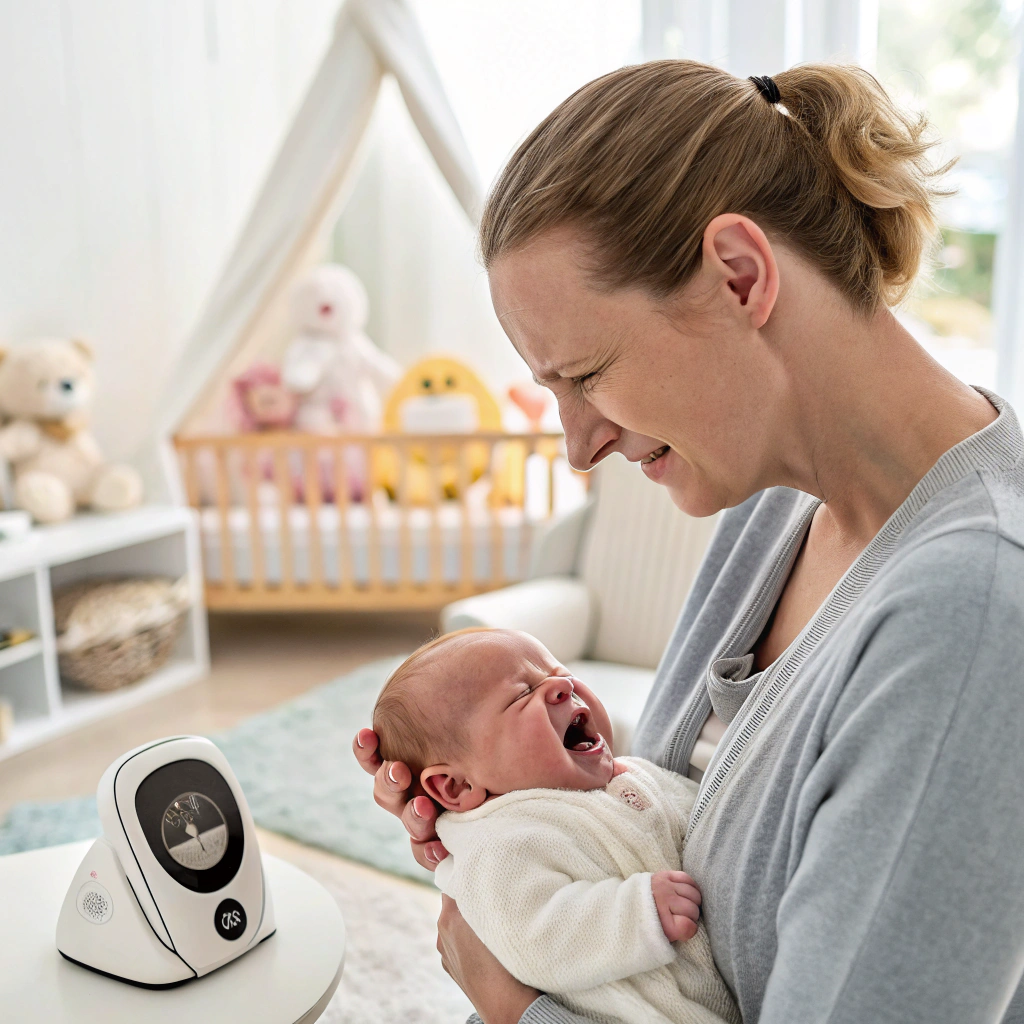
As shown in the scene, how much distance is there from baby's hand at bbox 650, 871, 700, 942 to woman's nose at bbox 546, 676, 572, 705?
0.27 metres

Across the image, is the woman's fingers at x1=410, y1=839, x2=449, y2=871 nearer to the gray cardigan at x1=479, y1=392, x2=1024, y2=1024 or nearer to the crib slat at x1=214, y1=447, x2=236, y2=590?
the gray cardigan at x1=479, y1=392, x2=1024, y2=1024

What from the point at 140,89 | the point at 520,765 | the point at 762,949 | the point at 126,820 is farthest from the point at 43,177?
the point at 762,949

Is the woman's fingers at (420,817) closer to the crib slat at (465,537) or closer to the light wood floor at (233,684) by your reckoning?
the light wood floor at (233,684)

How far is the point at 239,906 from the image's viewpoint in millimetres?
1217

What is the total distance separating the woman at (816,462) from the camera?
1.97ft

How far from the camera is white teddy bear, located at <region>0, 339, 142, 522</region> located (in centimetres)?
320

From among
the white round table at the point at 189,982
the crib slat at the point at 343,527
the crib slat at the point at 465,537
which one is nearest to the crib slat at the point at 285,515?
the crib slat at the point at 343,527

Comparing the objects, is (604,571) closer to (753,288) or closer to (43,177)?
(753,288)

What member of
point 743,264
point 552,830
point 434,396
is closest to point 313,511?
point 434,396

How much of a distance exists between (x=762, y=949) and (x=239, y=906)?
704 millimetres

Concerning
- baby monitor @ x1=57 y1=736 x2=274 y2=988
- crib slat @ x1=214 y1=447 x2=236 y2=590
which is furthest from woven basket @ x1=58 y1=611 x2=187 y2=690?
baby monitor @ x1=57 y1=736 x2=274 y2=988

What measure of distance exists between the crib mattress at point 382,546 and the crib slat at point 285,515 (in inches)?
0.6

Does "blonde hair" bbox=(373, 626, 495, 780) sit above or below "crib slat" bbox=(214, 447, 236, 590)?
above

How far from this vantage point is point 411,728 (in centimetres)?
111
